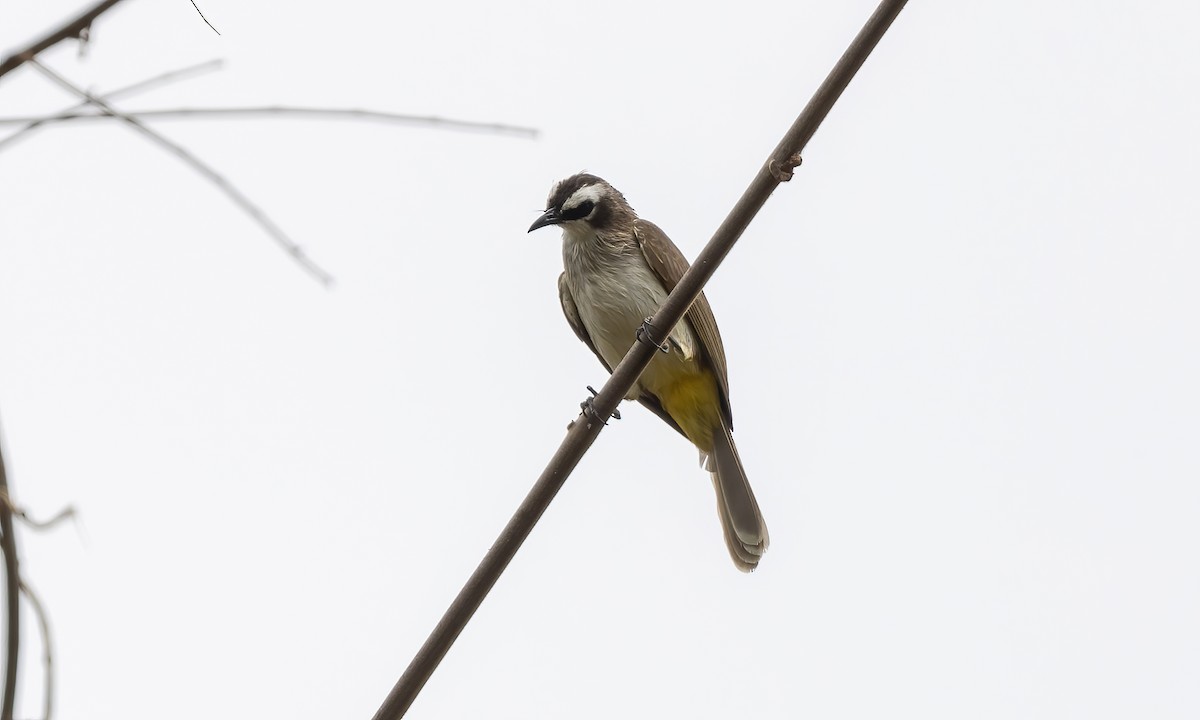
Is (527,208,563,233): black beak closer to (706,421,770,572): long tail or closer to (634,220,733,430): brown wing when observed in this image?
(634,220,733,430): brown wing

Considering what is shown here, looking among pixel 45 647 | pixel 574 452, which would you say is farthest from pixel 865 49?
pixel 45 647

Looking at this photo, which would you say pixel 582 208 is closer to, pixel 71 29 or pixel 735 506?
pixel 735 506

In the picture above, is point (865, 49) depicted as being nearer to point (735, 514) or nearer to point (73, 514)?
point (73, 514)

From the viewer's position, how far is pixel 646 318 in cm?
654

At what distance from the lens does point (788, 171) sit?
2.88m

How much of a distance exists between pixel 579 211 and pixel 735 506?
1918 millimetres

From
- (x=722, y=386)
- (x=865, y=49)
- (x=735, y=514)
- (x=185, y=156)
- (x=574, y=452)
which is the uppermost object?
(x=722, y=386)

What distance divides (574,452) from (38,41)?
190 cm

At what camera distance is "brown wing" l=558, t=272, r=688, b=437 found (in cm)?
709

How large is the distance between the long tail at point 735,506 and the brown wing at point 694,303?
0.73 ft

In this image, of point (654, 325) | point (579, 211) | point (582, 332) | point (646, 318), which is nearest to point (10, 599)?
point (654, 325)

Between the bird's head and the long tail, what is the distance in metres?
1.34

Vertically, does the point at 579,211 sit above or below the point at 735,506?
above

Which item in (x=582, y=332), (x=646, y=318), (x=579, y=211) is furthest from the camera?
(x=582, y=332)
